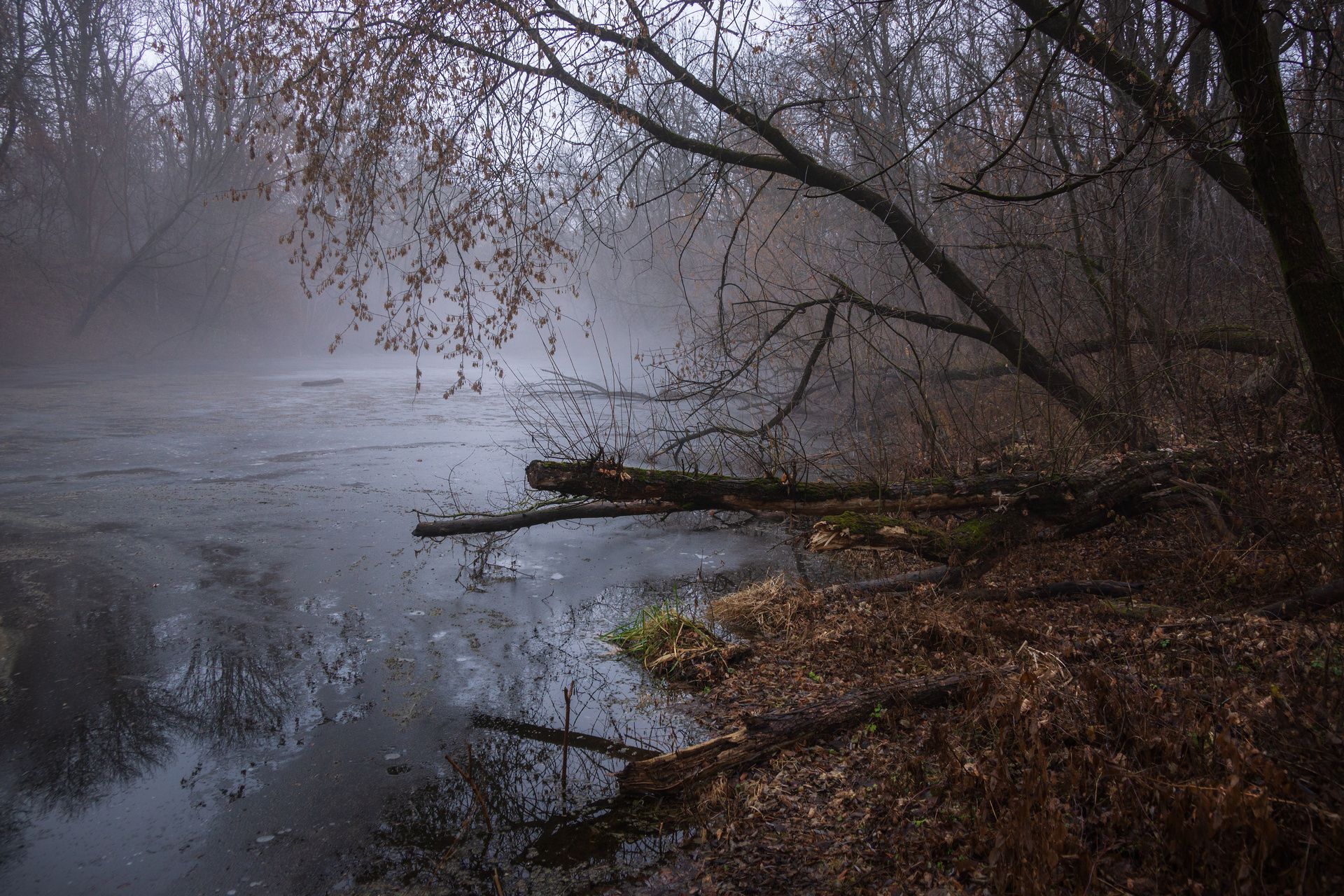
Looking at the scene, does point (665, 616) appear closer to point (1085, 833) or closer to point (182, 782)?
point (182, 782)

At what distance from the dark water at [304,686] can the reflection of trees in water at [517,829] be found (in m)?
0.02

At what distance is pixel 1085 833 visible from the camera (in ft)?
10.8

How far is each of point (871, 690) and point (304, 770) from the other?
341 cm

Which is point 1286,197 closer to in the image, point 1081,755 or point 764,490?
point 1081,755

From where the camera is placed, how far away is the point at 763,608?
24.5ft

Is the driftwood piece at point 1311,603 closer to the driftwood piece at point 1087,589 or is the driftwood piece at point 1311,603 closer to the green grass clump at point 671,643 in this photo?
the driftwood piece at point 1087,589

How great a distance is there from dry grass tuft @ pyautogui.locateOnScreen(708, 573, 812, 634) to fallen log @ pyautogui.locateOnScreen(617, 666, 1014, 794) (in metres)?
2.05

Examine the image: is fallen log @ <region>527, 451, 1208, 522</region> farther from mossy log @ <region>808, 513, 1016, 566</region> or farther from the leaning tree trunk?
the leaning tree trunk

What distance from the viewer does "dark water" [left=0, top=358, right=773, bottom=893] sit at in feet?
14.2

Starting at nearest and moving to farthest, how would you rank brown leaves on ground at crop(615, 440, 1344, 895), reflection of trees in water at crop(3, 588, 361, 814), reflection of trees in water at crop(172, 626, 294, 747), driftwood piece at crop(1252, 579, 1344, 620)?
brown leaves on ground at crop(615, 440, 1344, 895)
driftwood piece at crop(1252, 579, 1344, 620)
reflection of trees in water at crop(3, 588, 361, 814)
reflection of trees in water at crop(172, 626, 294, 747)

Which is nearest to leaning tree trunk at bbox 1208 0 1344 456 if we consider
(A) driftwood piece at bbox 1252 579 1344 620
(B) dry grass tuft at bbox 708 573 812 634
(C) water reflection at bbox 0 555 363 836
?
(A) driftwood piece at bbox 1252 579 1344 620

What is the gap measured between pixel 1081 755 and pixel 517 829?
276 centimetres

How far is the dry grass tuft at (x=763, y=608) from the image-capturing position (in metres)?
7.25

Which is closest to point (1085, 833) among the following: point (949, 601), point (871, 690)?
point (871, 690)
